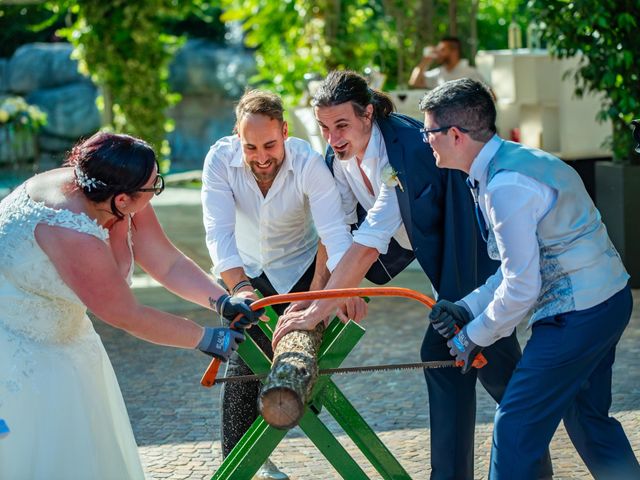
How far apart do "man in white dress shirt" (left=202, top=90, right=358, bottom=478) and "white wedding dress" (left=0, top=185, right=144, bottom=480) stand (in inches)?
34.3

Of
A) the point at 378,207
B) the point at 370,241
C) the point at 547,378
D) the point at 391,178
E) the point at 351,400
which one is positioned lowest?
the point at 351,400

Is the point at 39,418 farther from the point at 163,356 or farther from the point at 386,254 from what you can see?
the point at 163,356

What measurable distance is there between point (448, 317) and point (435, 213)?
0.70m

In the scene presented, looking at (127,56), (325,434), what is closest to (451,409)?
(325,434)

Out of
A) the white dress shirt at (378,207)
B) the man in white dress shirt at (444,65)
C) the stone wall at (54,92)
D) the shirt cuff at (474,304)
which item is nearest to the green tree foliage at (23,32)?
the stone wall at (54,92)

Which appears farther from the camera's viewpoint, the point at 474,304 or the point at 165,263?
the point at 165,263

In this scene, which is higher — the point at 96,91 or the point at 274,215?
the point at 274,215

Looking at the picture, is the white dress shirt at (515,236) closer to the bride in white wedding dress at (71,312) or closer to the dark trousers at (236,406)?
the bride in white wedding dress at (71,312)

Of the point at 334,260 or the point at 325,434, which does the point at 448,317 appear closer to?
the point at 325,434

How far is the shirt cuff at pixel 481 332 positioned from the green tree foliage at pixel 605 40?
16.5 ft

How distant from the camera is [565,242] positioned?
3.50 metres

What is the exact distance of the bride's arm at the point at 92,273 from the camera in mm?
3398

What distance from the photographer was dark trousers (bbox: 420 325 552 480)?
4.28m

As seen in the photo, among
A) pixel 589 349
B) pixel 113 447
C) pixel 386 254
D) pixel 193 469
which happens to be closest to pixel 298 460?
pixel 193 469
